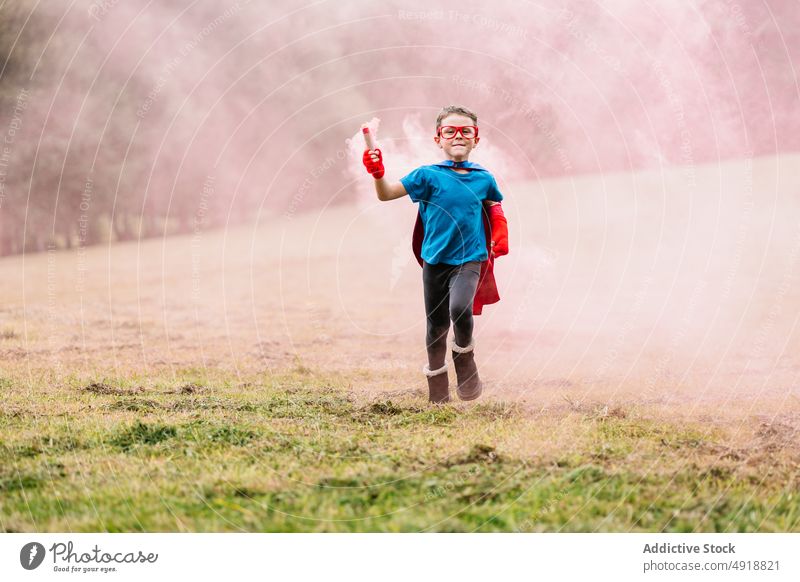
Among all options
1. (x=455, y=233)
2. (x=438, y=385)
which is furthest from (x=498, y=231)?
(x=438, y=385)

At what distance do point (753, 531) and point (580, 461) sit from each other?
1153mm

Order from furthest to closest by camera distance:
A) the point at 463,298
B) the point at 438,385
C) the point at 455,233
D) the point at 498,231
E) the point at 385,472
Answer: the point at 438,385
the point at 498,231
the point at 455,233
the point at 463,298
the point at 385,472

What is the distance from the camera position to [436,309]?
677 cm

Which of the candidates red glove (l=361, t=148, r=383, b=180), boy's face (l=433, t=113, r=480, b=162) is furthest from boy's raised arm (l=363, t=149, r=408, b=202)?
boy's face (l=433, t=113, r=480, b=162)

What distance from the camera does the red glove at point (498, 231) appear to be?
21.9 ft

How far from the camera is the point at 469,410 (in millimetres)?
6676

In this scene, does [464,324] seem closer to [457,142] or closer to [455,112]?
[457,142]

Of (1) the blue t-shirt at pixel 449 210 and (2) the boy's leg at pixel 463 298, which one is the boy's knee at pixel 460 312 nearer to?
(2) the boy's leg at pixel 463 298

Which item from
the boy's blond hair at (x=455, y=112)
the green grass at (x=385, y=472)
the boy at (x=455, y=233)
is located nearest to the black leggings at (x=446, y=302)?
the boy at (x=455, y=233)

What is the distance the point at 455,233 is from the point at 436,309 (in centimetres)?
68

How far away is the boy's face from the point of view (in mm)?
6652

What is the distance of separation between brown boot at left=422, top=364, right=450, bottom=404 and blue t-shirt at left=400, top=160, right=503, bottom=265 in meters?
0.97
